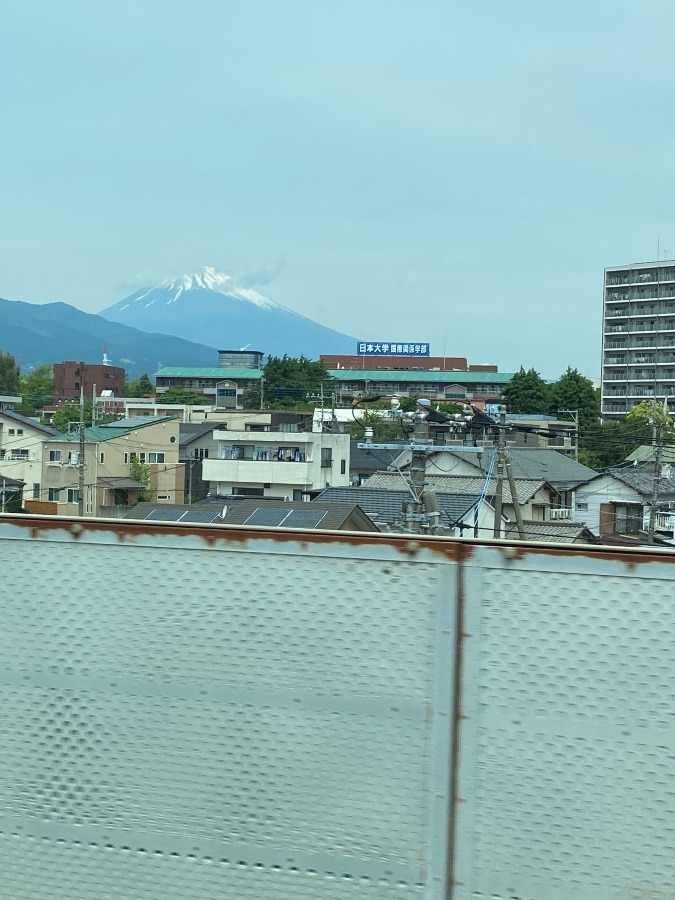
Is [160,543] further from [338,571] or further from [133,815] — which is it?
[133,815]

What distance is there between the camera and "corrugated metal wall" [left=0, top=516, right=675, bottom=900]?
1.50 metres

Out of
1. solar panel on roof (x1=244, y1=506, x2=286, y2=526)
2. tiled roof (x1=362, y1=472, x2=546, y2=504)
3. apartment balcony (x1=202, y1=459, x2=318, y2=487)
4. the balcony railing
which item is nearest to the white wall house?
apartment balcony (x1=202, y1=459, x2=318, y2=487)

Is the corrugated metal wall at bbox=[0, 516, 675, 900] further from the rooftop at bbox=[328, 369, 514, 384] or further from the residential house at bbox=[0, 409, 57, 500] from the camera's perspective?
the rooftop at bbox=[328, 369, 514, 384]

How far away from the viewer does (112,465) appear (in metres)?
30.9

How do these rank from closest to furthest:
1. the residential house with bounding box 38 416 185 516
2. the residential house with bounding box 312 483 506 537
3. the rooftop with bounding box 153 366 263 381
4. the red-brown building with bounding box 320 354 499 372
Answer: the residential house with bounding box 312 483 506 537 → the residential house with bounding box 38 416 185 516 → the rooftop with bounding box 153 366 263 381 → the red-brown building with bounding box 320 354 499 372

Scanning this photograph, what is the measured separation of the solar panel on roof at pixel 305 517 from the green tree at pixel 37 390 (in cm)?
5273

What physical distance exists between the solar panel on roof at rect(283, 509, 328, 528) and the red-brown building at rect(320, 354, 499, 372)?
239 ft

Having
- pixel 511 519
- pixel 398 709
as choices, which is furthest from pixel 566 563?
pixel 511 519

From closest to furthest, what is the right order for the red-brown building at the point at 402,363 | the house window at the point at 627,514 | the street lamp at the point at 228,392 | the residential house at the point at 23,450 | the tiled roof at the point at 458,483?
the tiled roof at the point at 458,483, the house window at the point at 627,514, the residential house at the point at 23,450, the street lamp at the point at 228,392, the red-brown building at the point at 402,363

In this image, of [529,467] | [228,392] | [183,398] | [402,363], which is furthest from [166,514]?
[402,363]

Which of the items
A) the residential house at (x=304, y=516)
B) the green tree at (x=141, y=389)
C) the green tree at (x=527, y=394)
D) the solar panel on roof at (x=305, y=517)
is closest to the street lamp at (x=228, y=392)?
the green tree at (x=141, y=389)

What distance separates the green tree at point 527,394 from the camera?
→ 5553 centimetres

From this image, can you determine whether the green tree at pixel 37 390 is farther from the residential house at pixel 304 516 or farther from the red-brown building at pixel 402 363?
the residential house at pixel 304 516

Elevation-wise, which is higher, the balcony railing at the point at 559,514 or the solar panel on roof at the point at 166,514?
the solar panel on roof at the point at 166,514
